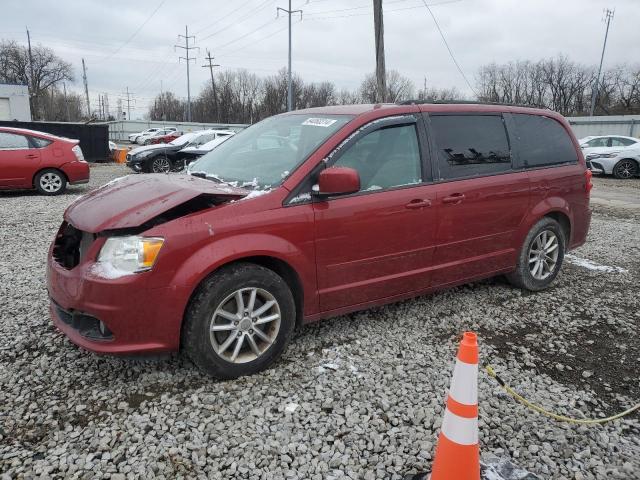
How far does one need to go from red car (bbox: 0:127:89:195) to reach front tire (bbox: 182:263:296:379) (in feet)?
30.9

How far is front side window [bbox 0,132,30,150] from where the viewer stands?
33.2 ft

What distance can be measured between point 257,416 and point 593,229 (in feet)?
25.8

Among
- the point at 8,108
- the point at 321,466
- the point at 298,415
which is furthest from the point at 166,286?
the point at 8,108

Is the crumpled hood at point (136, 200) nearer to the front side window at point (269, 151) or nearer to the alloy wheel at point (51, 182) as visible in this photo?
the front side window at point (269, 151)

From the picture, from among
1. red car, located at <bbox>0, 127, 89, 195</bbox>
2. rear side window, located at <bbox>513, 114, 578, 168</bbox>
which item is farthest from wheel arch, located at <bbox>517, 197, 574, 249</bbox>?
red car, located at <bbox>0, 127, 89, 195</bbox>

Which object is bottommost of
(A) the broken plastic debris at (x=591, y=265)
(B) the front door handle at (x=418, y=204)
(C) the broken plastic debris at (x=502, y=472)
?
(C) the broken plastic debris at (x=502, y=472)

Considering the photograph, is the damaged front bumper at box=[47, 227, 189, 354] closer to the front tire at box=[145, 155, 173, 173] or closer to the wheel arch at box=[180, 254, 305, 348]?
the wheel arch at box=[180, 254, 305, 348]

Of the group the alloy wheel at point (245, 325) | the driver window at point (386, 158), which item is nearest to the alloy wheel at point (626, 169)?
the driver window at point (386, 158)

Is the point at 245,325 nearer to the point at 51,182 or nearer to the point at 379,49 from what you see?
the point at 51,182

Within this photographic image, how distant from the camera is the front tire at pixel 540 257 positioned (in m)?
4.76

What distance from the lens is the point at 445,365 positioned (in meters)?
3.41

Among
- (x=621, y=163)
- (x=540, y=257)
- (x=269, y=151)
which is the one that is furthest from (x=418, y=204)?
(x=621, y=163)

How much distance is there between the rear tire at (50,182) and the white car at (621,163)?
1777cm

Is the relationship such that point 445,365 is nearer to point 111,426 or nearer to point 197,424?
point 197,424
